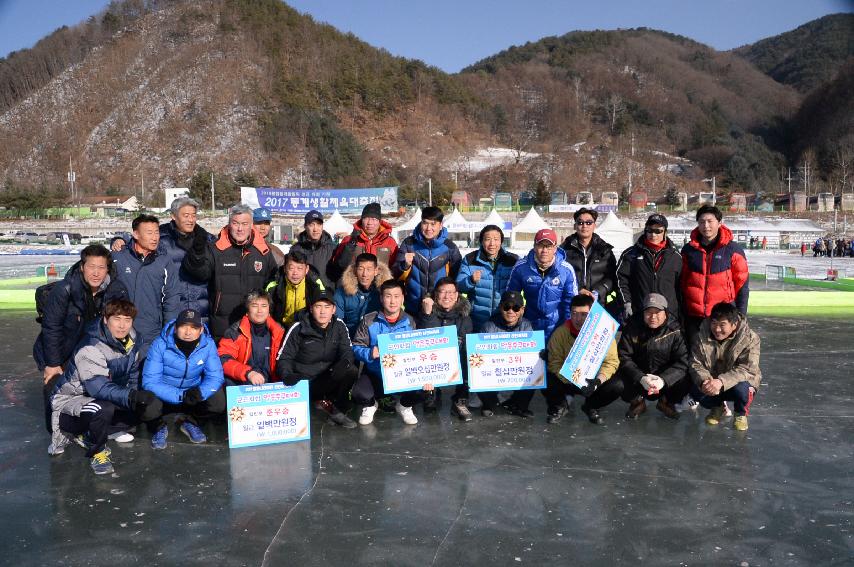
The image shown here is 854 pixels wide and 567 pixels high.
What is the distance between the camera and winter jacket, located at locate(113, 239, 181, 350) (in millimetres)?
5422

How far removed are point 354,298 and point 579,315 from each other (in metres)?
1.96

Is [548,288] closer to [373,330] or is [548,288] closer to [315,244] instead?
[373,330]

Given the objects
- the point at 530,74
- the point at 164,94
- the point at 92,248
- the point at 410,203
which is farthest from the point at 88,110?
the point at 92,248

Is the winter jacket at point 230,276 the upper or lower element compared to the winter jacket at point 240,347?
upper

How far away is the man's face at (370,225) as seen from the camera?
6488mm

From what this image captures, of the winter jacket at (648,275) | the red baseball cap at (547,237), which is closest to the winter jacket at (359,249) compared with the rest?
the red baseball cap at (547,237)

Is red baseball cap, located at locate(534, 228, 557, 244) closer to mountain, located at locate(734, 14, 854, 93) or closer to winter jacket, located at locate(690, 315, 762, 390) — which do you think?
winter jacket, located at locate(690, 315, 762, 390)

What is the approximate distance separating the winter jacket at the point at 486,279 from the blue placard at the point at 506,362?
0.59m

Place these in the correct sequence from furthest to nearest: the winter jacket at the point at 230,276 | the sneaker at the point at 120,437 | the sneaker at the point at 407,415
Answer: the winter jacket at the point at 230,276
the sneaker at the point at 407,415
the sneaker at the point at 120,437

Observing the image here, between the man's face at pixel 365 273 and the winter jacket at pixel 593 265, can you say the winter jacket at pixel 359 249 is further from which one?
the winter jacket at pixel 593 265

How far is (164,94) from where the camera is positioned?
10838cm

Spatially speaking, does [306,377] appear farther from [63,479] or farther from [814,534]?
[814,534]

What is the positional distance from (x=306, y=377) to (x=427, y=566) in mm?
2425

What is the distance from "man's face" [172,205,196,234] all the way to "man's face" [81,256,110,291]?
80 centimetres
